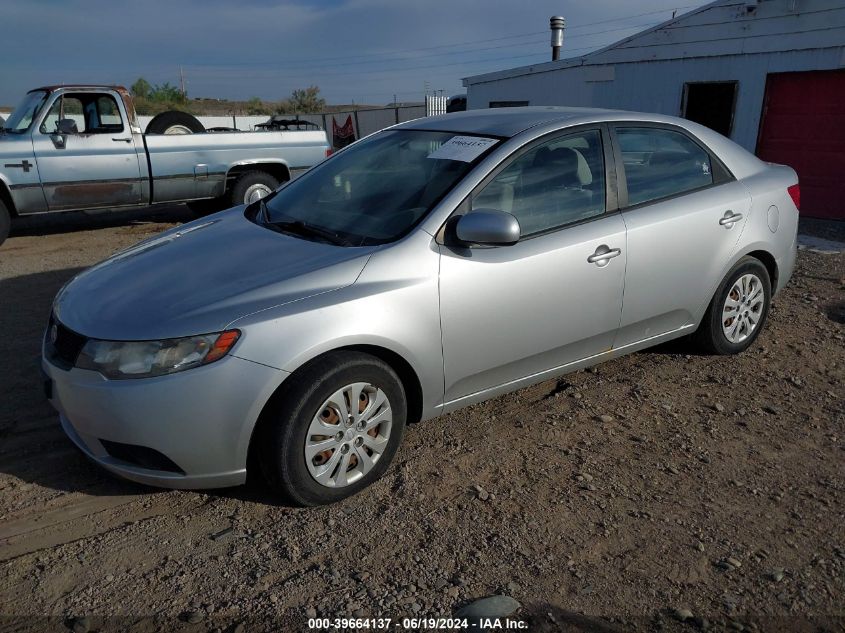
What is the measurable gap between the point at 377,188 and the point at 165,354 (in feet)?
5.03

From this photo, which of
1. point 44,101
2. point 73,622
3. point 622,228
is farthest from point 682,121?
point 44,101

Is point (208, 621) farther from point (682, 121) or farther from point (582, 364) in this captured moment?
point (682, 121)

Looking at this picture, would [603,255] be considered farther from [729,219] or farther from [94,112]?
[94,112]

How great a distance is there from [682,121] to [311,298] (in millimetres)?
2908

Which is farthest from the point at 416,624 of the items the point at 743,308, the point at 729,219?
the point at 743,308

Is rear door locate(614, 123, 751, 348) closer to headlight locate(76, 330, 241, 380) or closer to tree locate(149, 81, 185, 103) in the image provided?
headlight locate(76, 330, 241, 380)

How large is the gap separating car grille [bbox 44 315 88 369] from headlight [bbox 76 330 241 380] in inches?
9.5

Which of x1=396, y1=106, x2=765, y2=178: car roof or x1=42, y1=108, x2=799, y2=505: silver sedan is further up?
x1=396, y1=106, x2=765, y2=178: car roof

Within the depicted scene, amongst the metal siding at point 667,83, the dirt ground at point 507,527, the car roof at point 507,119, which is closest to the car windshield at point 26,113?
the dirt ground at point 507,527

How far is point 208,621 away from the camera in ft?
7.97

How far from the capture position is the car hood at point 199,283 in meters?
2.79

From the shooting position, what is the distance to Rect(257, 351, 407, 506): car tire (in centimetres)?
282

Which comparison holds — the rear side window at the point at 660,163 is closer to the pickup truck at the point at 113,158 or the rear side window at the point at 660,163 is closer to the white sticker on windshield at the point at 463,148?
the white sticker on windshield at the point at 463,148

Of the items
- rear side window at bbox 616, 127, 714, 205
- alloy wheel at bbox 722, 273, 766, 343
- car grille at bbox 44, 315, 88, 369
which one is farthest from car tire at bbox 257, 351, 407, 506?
alloy wheel at bbox 722, 273, 766, 343
